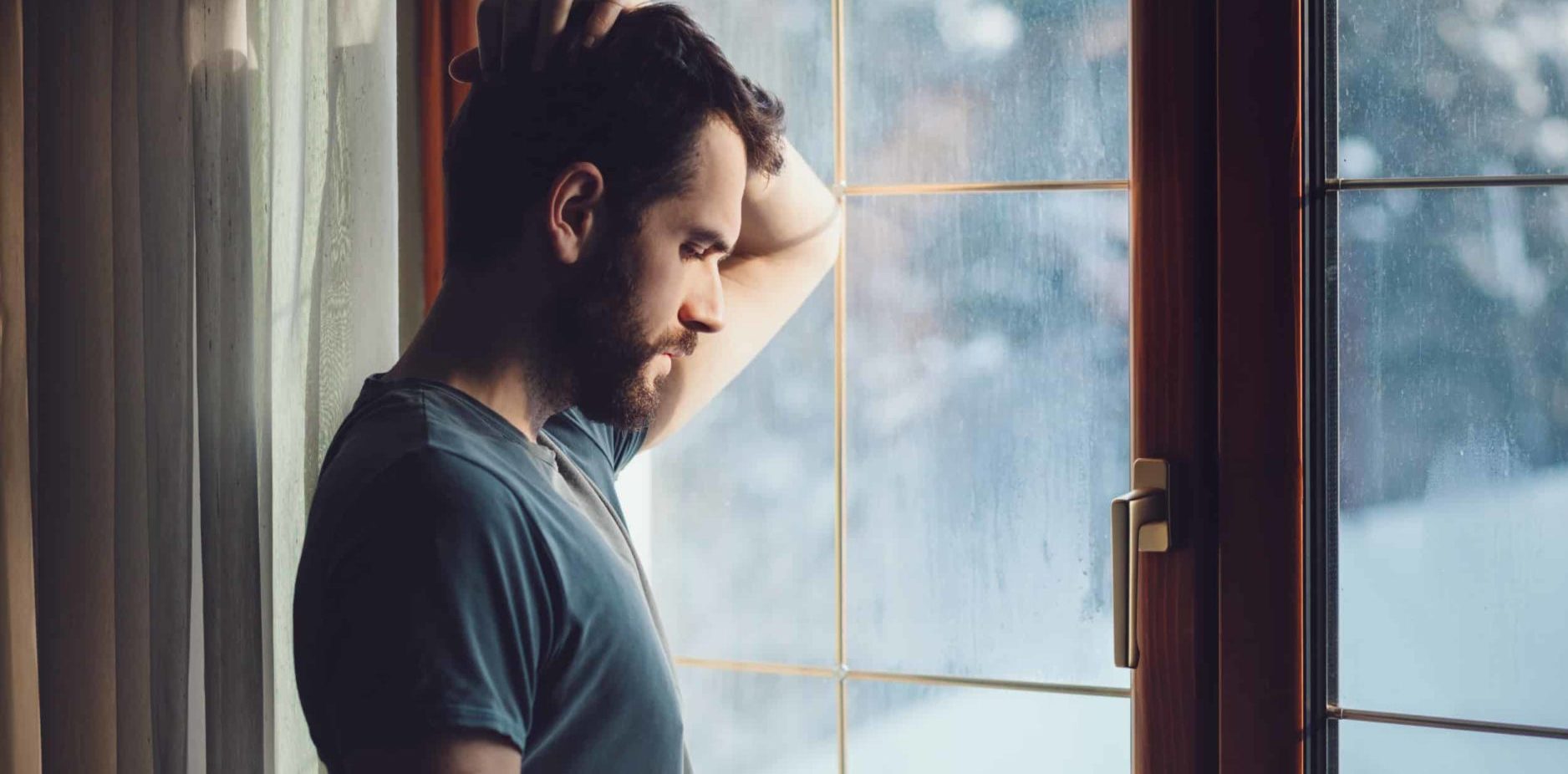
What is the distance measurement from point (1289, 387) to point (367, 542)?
832mm

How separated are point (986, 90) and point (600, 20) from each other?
46 centimetres

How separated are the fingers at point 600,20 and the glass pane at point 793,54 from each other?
365mm

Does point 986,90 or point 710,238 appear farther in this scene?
point 986,90

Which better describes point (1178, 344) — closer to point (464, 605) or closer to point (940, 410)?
point (940, 410)

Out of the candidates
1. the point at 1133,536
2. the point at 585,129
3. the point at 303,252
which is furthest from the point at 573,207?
the point at 1133,536

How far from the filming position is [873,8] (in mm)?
1257

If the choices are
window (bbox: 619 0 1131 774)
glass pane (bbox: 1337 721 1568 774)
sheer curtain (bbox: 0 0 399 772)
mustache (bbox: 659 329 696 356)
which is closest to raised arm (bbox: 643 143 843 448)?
window (bbox: 619 0 1131 774)

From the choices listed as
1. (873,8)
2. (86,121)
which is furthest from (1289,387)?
(86,121)

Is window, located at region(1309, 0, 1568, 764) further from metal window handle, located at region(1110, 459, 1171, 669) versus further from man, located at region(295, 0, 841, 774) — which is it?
man, located at region(295, 0, 841, 774)

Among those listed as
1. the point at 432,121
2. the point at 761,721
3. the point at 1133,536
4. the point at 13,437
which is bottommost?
the point at 761,721

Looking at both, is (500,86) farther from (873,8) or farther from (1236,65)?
(1236,65)

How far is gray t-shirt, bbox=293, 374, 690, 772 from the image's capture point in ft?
2.27

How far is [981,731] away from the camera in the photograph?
4.21 ft

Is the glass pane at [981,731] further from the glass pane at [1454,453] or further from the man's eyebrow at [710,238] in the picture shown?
the man's eyebrow at [710,238]
